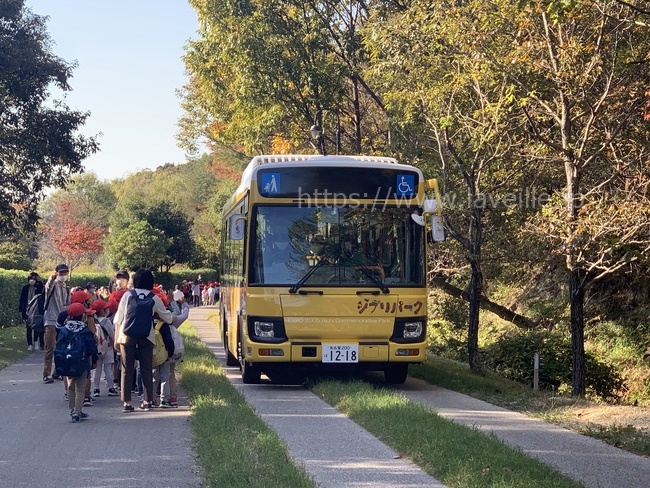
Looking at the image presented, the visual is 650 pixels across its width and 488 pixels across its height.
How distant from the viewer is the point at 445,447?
851 centimetres

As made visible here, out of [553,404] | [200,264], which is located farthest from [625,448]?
[200,264]

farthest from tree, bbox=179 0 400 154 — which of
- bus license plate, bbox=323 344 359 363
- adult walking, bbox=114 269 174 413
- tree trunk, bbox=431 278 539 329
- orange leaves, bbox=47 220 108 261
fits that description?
orange leaves, bbox=47 220 108 261

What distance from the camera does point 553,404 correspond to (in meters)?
12.7

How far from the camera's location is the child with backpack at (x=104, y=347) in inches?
533

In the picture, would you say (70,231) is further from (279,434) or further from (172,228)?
(279,434)

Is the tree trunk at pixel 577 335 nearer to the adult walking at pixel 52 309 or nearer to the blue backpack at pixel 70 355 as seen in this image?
the blue backpack at pixel 70 355

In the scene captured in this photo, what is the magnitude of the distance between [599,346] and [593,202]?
9781mm

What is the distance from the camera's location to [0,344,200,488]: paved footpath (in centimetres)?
772

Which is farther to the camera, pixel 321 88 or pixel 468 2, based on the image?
pixel 321 88

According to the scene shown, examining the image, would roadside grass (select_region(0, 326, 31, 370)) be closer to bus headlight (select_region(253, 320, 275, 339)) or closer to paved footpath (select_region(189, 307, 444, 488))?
bus headlight (select_region(253, 320, 275, 339))

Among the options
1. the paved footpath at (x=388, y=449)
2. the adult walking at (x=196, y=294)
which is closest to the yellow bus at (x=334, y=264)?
the paved footpath at (x=388, y=449)

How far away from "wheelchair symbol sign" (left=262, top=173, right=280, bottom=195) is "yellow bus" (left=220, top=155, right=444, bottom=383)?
15 mm

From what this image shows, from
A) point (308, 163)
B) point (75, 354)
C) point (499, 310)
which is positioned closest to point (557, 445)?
point (75, 354)

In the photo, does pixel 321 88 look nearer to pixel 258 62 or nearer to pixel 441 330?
pixel 258 62
